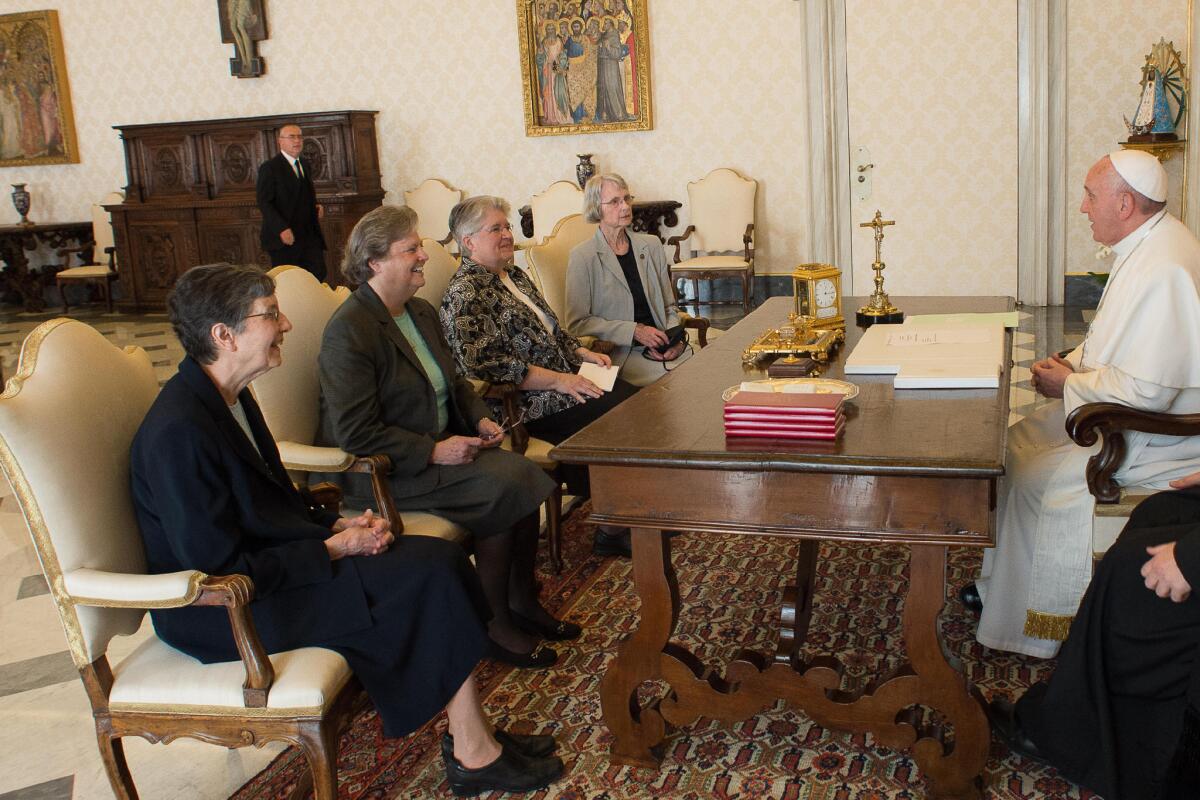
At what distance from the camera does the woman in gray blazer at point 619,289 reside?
15.3 ft

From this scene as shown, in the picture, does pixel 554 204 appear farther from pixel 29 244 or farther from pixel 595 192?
pixel 29 244

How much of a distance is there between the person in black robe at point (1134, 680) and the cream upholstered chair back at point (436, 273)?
249 cm

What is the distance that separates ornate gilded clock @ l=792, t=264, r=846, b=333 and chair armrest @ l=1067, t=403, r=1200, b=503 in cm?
103

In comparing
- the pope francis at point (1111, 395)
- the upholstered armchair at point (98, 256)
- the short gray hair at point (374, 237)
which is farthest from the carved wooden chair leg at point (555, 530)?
the upholstered armchair at point (98, 256)

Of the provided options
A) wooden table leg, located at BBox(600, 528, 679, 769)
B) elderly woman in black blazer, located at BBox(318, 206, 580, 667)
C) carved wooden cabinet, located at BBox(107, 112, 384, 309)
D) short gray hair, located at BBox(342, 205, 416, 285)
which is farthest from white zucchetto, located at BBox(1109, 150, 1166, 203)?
carved wooden cabinet, located at BBox(107, 112, 384, 309)

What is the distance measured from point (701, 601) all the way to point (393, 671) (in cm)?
145

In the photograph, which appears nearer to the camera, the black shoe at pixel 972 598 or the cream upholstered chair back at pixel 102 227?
the black shoe at pixel 972 598

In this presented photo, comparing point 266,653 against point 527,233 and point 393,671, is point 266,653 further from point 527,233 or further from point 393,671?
point 527,233

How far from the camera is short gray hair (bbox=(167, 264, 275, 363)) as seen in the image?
94.6 inches

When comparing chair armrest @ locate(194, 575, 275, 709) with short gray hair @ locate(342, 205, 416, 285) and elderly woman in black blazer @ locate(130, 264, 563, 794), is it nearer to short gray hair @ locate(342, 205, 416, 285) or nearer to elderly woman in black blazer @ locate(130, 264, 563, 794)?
elderly woman in black blazer @ locate(130, 264, 563, 794)

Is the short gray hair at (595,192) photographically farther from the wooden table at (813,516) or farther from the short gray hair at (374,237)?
the wooden table at (813,516)

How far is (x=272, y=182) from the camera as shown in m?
8.95

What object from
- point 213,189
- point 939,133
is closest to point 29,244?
point 213,189

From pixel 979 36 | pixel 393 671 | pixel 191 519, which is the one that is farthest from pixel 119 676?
pixel 979 36
